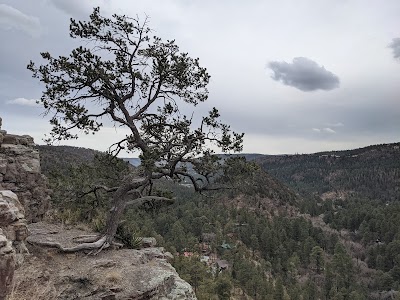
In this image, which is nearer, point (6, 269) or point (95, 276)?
point (6, 269)

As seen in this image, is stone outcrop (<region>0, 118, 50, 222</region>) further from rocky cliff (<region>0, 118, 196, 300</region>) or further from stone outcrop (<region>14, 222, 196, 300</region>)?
stone outcrop (<region>14, 222, 196, 300</region>)

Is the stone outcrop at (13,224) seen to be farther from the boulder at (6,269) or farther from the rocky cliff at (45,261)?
the boulder at (6,269)

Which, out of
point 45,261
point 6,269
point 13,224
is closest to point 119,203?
point 45,261

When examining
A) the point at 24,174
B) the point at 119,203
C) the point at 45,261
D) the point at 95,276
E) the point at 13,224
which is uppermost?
the point at 24,174

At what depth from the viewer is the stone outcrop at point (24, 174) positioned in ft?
41.3

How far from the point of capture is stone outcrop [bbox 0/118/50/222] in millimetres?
12602

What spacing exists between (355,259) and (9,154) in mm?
119712

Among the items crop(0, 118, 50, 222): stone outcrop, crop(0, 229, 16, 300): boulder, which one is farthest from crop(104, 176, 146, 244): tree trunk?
crop(0, 229, 16, 300): boulder

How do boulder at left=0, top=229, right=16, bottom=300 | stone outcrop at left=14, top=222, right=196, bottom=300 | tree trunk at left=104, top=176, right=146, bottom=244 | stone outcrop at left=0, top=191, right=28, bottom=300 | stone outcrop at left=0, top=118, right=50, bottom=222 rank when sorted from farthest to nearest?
stone outcrop at left=0, top=118, right=50, bottom=222, tree trunk at left=104, top=176, right=146, bottom=244, stone outcrop at left=14, top=222, right=196, bottom=300, stone outcrop at left=0, top=191, right=28, bottom=300, boulder at left=0, top=229, right=16, bottom=300

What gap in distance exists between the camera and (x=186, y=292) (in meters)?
10.1

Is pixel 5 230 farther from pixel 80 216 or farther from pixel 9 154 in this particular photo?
pixel 80 216

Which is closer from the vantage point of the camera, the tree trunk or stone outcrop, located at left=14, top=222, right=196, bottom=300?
stone outcrop, located at left=14, top=222, right=196, bottom=300

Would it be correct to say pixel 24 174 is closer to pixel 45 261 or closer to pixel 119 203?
pixel 119 203

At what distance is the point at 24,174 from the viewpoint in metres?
13.0
